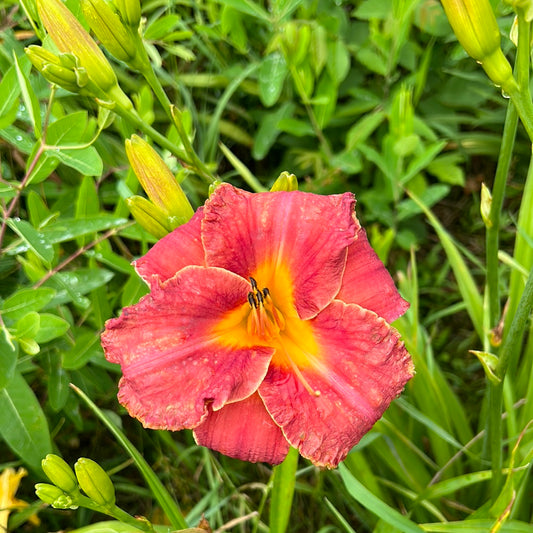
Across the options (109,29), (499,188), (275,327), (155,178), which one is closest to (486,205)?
(499,188)

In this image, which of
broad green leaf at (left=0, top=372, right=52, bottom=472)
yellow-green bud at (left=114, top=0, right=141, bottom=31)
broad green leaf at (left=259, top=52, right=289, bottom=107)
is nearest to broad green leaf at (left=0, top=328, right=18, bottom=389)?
broad green leaf at (left=0, top=372, right=52, bottom=472)

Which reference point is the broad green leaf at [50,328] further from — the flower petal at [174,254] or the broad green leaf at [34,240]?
the flower petal at [174,254]

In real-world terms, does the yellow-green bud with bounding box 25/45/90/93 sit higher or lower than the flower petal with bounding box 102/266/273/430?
higher

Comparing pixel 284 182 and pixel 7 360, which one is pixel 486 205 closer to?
pixel 284 182

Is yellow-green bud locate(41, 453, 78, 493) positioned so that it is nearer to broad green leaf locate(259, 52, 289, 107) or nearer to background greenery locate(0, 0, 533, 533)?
background greenery locate(0, 0, 533, 533)

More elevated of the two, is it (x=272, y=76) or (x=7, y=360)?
(x=272, y=76)

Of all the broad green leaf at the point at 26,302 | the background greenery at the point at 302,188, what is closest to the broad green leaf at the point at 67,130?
the background greenery at the point at 302,188

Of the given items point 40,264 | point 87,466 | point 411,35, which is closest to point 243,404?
point 87,466
